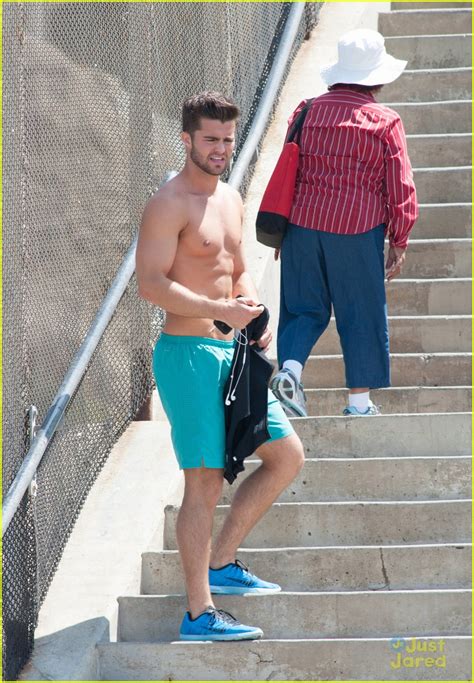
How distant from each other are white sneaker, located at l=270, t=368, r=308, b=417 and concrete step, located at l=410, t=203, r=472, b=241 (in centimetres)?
206

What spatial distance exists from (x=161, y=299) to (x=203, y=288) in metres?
0.23

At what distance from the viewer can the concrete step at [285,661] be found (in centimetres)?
519

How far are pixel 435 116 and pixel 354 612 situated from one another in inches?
162

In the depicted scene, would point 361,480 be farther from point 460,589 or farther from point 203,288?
point 203,288

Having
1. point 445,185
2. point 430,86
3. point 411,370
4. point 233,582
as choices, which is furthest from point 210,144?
point 430,86

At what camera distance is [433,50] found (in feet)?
31.0

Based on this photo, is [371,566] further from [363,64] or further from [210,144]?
[363,64]

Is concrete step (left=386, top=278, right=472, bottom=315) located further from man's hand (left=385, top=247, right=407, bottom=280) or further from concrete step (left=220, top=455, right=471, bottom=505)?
concrete step (left=220, top=455, right=471, bottom=505)

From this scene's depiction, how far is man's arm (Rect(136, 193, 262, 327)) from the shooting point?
5.05 meters

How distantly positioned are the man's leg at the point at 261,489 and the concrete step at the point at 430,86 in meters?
4.12

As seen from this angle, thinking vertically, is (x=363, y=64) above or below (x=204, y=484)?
above

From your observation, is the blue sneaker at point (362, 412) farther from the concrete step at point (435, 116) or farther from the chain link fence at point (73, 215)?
the concrete step at point (435, 116)

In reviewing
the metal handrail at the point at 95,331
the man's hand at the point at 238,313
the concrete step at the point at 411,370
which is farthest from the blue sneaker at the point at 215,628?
the concrete step at the point at 411,370

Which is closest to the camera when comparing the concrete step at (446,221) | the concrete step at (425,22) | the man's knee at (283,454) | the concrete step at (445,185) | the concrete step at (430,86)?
the man's knee at (283,454)
